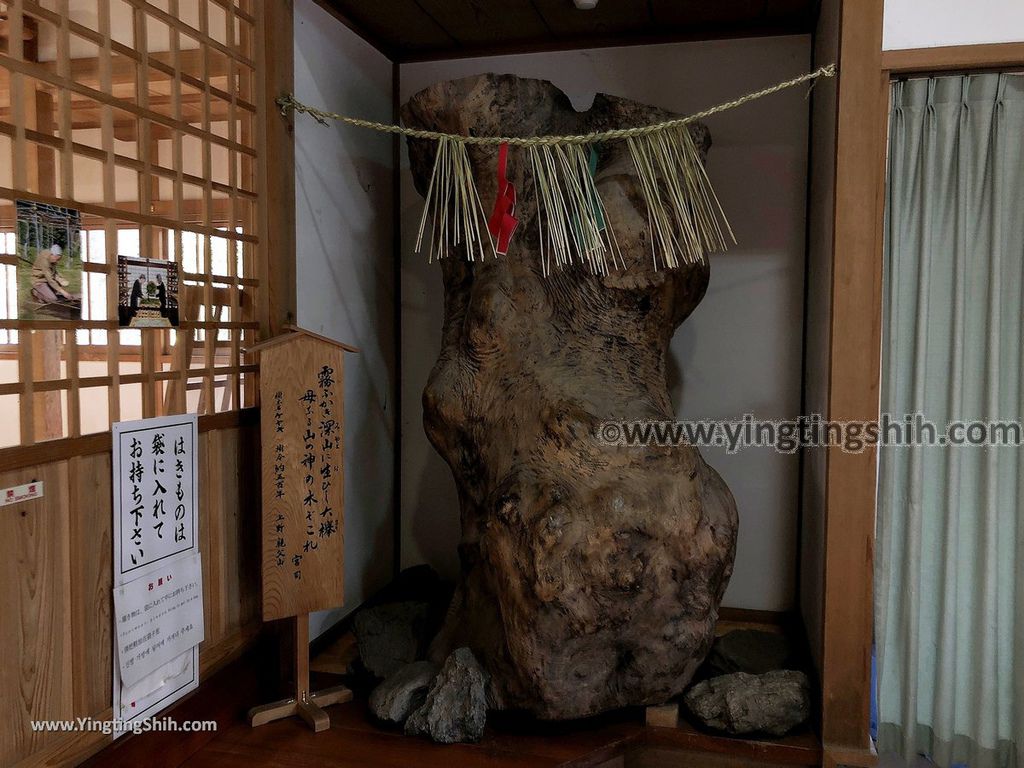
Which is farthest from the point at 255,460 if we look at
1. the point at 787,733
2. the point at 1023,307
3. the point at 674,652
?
the point at 1023,307

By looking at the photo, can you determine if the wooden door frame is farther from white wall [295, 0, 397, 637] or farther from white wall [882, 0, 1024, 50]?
white wall [295, 0, 397, 637]

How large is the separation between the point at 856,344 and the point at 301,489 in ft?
5.52

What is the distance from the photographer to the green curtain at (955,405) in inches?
84.7

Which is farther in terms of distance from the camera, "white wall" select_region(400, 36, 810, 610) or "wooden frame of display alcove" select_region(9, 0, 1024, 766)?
"white wall" select_region(400, 36, 810, 610)

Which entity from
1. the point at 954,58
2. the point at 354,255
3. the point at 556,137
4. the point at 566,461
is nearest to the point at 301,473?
the point at 566,461

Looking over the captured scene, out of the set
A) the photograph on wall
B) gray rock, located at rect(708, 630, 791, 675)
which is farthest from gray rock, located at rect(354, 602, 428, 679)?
the photograph on wall

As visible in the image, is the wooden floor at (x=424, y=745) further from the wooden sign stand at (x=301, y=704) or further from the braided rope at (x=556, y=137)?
the braided rope at (x=556, y=137)

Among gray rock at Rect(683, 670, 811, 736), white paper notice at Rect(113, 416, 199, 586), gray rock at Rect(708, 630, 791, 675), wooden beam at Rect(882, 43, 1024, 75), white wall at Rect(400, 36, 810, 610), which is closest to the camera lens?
white paper notice at Rect(113, 416, 199, 586)

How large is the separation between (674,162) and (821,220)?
→ 1.84ft

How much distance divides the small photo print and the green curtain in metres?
2.02

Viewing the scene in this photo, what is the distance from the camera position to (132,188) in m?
2.06

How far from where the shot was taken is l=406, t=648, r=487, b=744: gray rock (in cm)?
226

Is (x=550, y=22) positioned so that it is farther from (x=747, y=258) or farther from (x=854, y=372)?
(x=854, y=372)

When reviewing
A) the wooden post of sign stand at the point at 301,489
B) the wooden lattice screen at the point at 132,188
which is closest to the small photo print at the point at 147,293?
the wooden lattice screen at the point at 132,188
